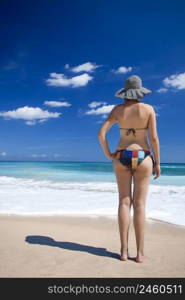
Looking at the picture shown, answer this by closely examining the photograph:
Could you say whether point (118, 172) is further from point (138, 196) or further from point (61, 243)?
point (61, 243)

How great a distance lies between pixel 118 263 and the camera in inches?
115

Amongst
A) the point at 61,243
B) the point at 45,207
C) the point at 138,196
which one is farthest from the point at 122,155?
the point at 45,207

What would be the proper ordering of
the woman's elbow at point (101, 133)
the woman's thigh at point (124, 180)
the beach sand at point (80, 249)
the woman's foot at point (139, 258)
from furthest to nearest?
1. the woman's elbow at point (101, 133)
2. the woman's thigh at point (124, 180)
3. the woman's foot at point (139, 258)
4. the beach sand at point (80, 249)

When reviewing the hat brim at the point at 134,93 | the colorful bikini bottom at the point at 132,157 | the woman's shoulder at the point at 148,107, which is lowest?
the colorful bikini bottom at the point at 132,157

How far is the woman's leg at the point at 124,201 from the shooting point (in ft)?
10.0

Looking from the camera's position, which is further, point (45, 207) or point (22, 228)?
point (45, 207)

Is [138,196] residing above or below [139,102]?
below

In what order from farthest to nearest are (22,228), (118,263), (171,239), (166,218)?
(166,218) → (22,228) → (171,239) → (118,263)

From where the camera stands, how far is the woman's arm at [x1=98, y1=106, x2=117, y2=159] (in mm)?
3229

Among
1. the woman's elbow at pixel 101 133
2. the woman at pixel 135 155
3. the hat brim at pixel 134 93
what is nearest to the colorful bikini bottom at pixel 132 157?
the woman at pixel 135 155

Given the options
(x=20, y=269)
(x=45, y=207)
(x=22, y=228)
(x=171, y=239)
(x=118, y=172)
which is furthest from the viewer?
(x=45, y=207)

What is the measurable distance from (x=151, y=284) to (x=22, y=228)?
8.31 feet

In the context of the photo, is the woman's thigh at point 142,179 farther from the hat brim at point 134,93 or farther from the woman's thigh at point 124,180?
the hat brim at point 134,93

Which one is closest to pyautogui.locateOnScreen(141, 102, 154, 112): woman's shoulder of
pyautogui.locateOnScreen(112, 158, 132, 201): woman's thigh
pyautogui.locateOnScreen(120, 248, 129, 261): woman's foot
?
pyautogui.locateOnScreen(112, 158, 132, 201): woman's thigh
